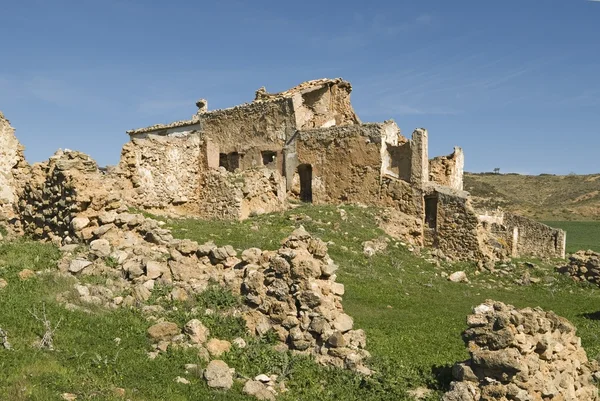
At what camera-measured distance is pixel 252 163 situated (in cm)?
2842

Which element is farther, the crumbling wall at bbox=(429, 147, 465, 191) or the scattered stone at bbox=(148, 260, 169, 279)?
the crumbling wall at bbox=(429, 147, 465, 191)

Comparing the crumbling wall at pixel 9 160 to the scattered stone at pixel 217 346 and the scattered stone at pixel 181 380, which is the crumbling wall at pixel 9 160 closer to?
the scattered stone at pixel 217 346

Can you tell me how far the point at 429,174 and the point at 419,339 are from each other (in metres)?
15.5

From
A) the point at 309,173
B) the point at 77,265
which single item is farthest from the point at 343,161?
the point at 77,265

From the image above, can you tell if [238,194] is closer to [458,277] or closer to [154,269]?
[458,277]

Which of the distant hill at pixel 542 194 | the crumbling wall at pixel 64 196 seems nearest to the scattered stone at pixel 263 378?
the crumbling wall at pixel 64 196

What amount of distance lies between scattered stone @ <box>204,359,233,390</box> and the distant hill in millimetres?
48509

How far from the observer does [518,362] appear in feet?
23.8

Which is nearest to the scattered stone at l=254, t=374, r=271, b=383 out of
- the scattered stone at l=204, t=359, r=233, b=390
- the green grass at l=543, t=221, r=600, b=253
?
the scattered stone at l=204, t=359, r=233, b=390

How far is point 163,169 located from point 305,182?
765 centimetres

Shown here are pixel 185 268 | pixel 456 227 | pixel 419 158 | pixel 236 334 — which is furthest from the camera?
pixel 419 158

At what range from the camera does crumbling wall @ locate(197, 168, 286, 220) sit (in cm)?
2128

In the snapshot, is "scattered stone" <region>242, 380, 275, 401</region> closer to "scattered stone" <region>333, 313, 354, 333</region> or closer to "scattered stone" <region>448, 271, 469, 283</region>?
"scattered stone" <region>333, 313, 354, 333</region>

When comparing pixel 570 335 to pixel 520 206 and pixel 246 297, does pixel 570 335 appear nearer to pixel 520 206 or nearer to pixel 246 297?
pixel 246 297
